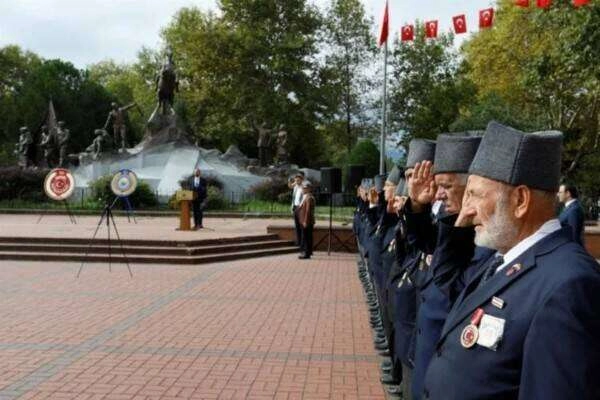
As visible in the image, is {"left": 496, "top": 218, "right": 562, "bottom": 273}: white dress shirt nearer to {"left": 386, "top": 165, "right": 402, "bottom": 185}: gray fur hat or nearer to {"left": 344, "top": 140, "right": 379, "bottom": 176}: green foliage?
{"left": 386, "top": 165, "right": 402, "bottom": 185}: gray fur hat

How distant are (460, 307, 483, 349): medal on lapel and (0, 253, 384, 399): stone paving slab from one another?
3823 millimetres

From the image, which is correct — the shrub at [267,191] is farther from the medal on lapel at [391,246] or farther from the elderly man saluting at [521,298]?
the elderly man saluting at [521,298]

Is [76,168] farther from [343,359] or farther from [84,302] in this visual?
[343,359]

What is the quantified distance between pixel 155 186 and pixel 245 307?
23.8 metres

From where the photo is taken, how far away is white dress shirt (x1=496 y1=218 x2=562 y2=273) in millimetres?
2178

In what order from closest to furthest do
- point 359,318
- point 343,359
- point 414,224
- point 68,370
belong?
point 414,224 < point 68,370 < point 343,359 < point 359,318

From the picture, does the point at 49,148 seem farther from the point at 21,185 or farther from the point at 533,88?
the point at 533,88

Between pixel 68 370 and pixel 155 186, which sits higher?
pixel 155 186

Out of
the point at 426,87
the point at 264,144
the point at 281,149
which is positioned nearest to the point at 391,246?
the point at 281,149

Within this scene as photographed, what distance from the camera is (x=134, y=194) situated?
30641 millimetres

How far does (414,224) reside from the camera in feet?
13.6

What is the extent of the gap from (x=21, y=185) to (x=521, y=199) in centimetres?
3570

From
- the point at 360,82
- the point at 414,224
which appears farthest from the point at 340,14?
the point at 414,224

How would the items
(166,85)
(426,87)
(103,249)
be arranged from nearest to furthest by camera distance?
(103,249) → (166,85) → (426,87)
